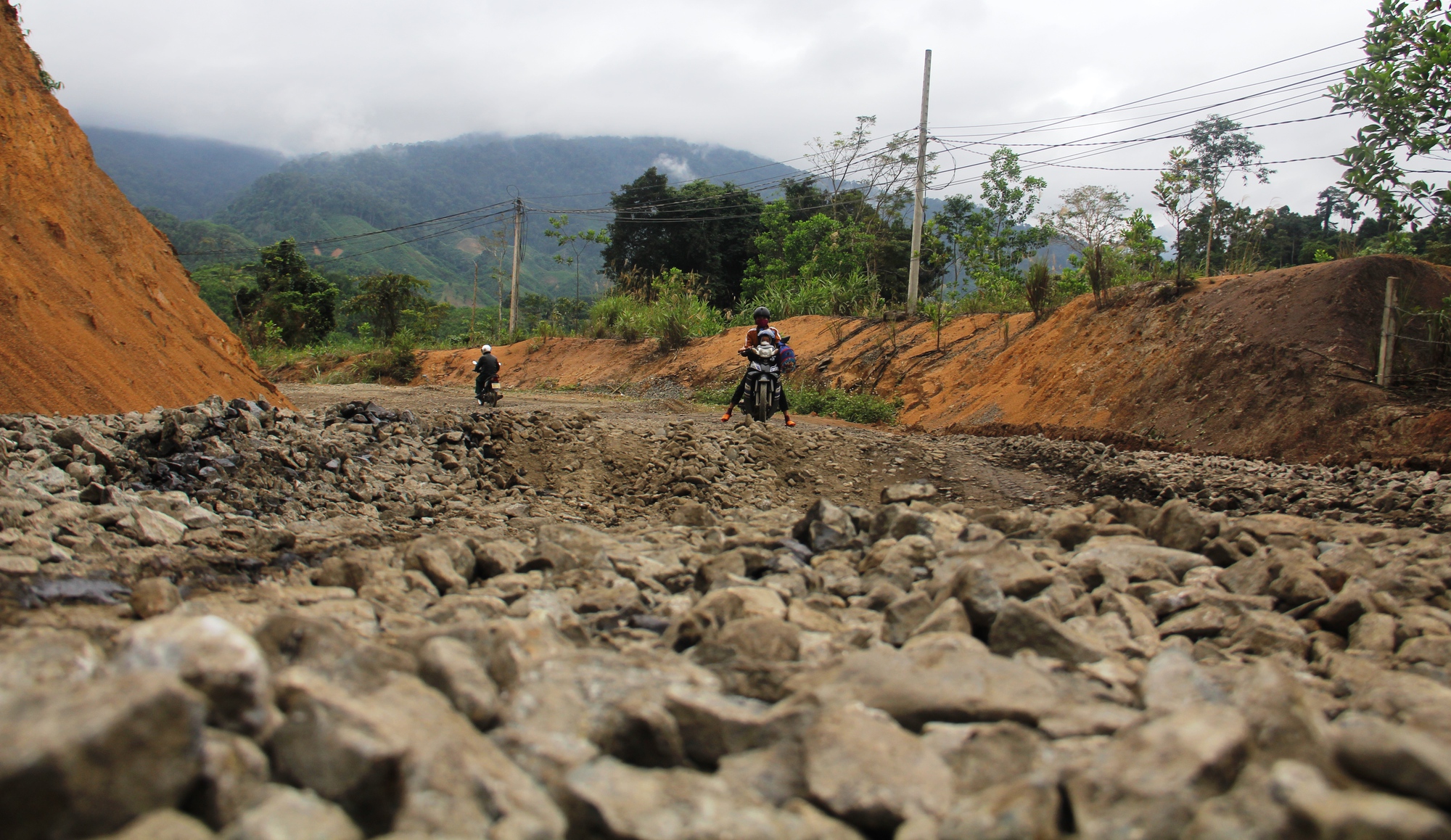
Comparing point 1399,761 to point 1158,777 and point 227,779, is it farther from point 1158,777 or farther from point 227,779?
point 227,779

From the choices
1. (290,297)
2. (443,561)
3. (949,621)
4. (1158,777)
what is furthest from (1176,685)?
(290,297)

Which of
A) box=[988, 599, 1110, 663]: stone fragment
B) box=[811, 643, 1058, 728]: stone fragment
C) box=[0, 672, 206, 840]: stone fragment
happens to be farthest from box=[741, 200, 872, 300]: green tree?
box=[0, 672, 206, 840]: stone fragment

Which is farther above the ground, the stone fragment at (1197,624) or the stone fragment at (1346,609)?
the stone fragment at (1346,609)

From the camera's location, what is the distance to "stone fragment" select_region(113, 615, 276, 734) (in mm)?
1495

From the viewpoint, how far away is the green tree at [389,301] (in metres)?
30.5

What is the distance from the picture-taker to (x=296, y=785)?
1459mm

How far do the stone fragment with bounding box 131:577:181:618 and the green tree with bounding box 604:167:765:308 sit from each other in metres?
32.5

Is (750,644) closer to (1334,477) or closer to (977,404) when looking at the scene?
(1334,477)

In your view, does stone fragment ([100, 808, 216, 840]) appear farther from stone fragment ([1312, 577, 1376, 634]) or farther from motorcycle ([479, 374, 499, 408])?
motorcycle ([479, 374, 499, 408])

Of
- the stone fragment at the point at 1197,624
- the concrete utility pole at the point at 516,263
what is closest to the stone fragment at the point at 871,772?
the stone fragment at the point at 1197,624

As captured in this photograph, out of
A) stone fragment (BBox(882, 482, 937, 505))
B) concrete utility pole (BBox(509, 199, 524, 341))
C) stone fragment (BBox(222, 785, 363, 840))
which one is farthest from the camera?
concrete utility pole (BBox(509, 199, 524, 341))

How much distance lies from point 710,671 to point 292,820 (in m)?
1.10

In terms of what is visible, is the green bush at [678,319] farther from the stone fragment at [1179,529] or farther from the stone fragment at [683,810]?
the stone fragment at [683,810]

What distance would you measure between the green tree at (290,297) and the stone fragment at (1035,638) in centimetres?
3407
